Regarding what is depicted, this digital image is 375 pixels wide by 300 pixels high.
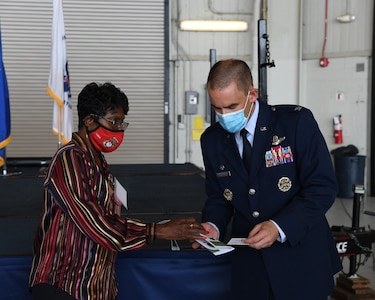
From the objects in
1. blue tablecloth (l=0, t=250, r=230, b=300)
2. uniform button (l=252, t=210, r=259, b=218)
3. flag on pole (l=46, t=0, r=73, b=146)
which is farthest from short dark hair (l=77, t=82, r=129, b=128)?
flag on pole (l=46, t=0, r=73, b=146)

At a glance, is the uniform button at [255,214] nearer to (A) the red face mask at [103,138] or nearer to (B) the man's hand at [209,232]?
(B) the man's hand at [209,232]

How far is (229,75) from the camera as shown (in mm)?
1358

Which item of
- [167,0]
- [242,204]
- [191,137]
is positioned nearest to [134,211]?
[242,204]

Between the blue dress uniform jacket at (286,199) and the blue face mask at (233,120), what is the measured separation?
0.05 meters

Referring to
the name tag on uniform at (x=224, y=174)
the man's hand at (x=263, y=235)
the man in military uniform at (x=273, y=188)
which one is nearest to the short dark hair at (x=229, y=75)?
the man in military uniform at (x=273, y=188)

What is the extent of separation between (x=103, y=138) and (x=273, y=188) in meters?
0.51

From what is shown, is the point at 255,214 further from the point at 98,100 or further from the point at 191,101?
the point at 191,101

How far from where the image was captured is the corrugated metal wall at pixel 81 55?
751cm

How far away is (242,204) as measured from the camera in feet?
4.82

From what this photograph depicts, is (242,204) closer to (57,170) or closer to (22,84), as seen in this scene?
(57,170)

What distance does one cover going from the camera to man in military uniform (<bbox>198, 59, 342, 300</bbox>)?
136cm

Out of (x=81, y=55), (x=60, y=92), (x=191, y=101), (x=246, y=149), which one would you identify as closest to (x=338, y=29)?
(x=191, y=101)

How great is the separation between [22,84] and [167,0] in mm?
2588

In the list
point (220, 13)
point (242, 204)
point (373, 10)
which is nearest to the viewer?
point (242, 204)
